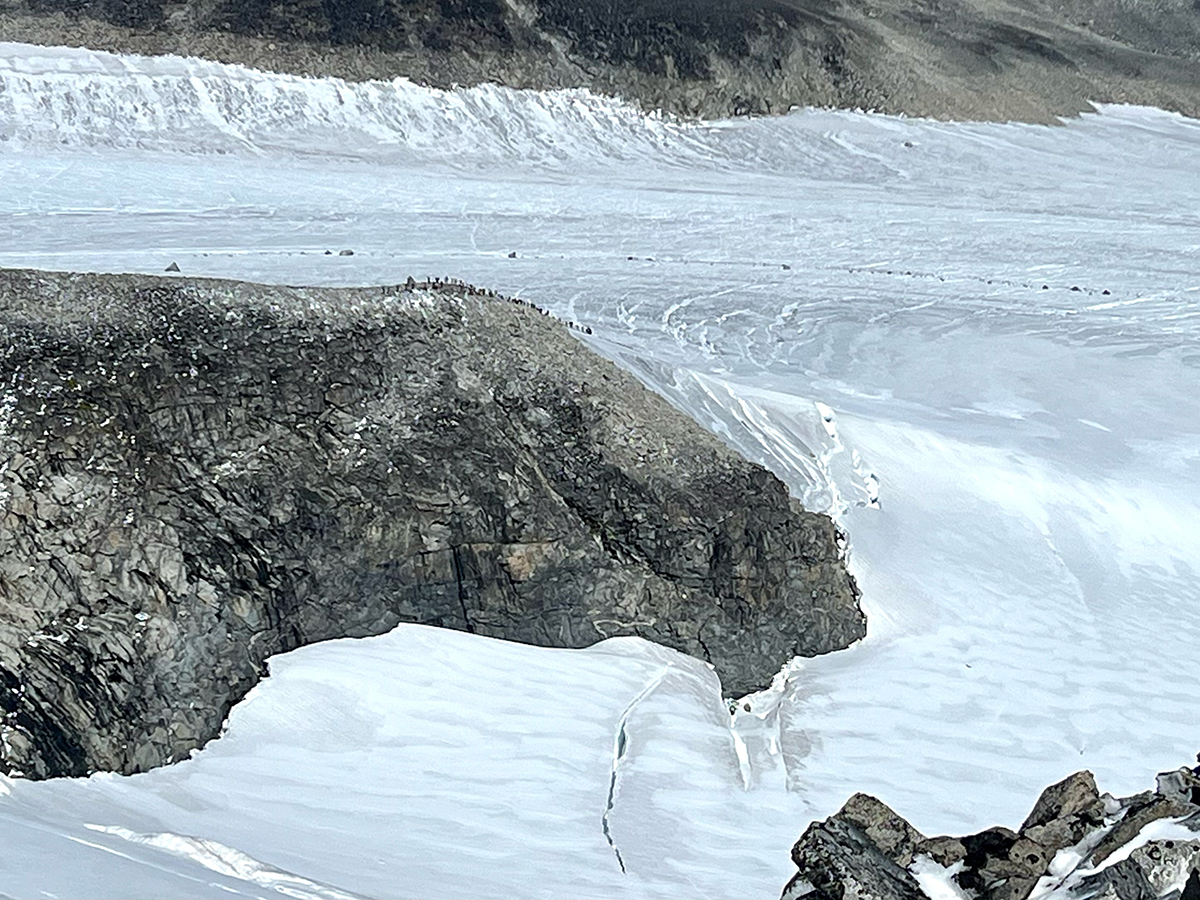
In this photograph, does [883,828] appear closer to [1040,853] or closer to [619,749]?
[1040,853]

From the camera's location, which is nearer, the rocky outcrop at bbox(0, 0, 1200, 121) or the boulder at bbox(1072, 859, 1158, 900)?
the boulder at bbox(1072, 859, 1158, 900)

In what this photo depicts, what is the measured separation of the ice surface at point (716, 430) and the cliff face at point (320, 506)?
52 cm

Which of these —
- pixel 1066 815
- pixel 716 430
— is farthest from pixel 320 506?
pixel 1066 815

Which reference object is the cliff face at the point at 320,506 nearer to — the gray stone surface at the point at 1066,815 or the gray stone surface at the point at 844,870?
the gray stone surface at the point at 844,870

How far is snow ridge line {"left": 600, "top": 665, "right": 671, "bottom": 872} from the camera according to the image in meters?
10.8

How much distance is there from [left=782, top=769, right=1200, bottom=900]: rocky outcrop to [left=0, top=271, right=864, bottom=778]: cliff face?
540 centimetres

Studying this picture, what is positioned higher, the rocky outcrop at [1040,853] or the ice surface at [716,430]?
the rocky outcrop at [1040,853]

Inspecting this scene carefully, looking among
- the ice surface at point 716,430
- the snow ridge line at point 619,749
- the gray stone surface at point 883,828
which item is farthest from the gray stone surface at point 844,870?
the snow ridge line at point 619,749

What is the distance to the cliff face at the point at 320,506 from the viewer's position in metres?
11.6

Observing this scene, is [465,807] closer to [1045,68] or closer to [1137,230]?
[1137,230]

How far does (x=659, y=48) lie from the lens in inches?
2026

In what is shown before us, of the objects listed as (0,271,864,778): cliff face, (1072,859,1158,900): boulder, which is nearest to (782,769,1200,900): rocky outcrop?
(1072,859,1158,900): boulder

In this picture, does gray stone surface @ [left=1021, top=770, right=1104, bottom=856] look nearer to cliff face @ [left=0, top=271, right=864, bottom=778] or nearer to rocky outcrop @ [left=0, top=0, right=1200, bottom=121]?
cliff face @ [left=0, top=271, right=864, bottom=778]

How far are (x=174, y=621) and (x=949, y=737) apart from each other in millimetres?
7351
